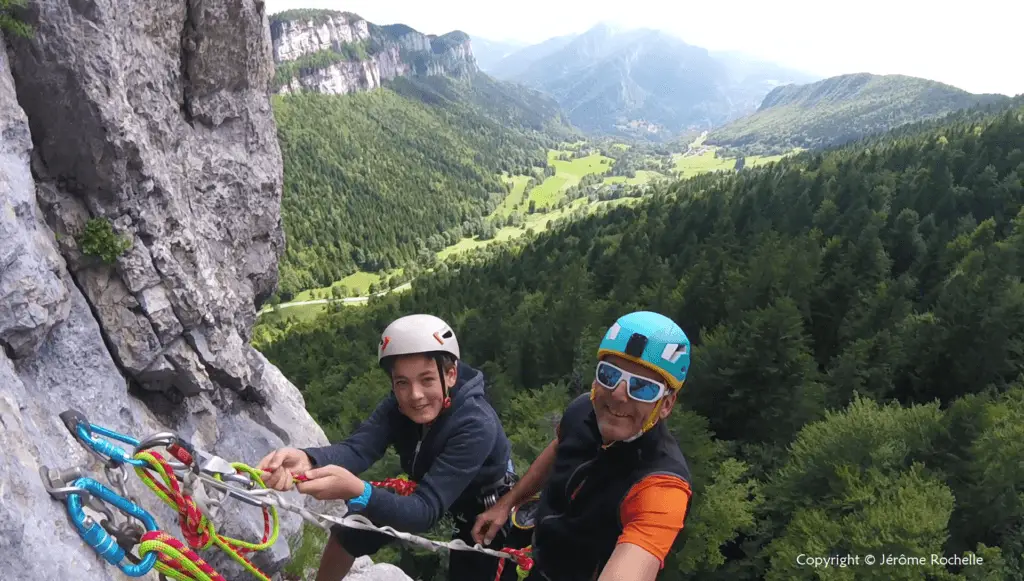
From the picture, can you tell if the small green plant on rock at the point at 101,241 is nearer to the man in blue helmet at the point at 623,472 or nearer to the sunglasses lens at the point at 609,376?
the man in blue helmet at the point at 623,472

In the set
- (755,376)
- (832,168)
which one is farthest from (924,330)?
(832,168)

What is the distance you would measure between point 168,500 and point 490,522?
2833mm

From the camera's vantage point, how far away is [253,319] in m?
15.5

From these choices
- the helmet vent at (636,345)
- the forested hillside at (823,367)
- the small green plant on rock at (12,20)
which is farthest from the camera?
the forested hillside at (823,367)

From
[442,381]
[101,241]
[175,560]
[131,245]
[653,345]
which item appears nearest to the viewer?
[175,560]

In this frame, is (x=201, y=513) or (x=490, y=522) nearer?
(x=201, y=513)

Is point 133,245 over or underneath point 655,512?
over

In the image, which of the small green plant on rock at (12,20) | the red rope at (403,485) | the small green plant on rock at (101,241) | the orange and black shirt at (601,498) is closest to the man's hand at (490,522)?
the orange and black shirt at (601,498)

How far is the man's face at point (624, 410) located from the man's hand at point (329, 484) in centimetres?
185

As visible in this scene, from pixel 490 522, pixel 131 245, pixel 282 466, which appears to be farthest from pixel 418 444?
pixel 131 245

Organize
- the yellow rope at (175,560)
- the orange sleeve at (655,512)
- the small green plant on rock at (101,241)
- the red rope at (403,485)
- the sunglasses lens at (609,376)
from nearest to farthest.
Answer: the yellow rope at (175,560), the orange sleeve at (655,512), the sunglasses lens at (609,376), the red rope at (403,485), the small green plant on rock at (101,241)

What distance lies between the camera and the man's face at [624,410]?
405cm

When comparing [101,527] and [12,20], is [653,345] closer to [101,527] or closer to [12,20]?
[101,527]

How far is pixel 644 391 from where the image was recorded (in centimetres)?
403
